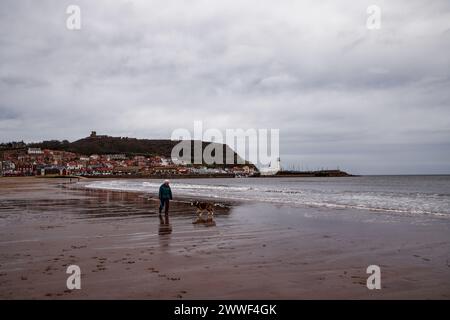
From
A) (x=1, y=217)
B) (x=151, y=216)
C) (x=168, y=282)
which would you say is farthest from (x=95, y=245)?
(x=1, y=217)

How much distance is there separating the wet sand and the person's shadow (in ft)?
0.11

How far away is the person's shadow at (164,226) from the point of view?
1193 centimetres

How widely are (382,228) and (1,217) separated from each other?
1461 cm

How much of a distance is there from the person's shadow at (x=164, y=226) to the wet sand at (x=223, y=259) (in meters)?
0.03

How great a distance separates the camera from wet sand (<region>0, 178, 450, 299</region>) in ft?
19.6

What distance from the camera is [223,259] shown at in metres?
8.16

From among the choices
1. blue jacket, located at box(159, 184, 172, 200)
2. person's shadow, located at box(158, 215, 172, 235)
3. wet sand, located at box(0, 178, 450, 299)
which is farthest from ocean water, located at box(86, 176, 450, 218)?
person's shadow, located at box(158, 215, 172, 235)

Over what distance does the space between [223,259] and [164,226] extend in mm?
5509

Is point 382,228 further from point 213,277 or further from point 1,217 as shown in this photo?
point 1,217

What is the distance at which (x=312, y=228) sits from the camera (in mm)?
12844

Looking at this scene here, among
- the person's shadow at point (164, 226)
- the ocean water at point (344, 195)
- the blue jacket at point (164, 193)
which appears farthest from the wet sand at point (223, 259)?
the ocean water at point (344, 195)

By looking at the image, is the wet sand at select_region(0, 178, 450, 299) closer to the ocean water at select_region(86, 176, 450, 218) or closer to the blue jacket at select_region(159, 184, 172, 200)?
the blue jacket at select_region(159, 184, 172, 200)
